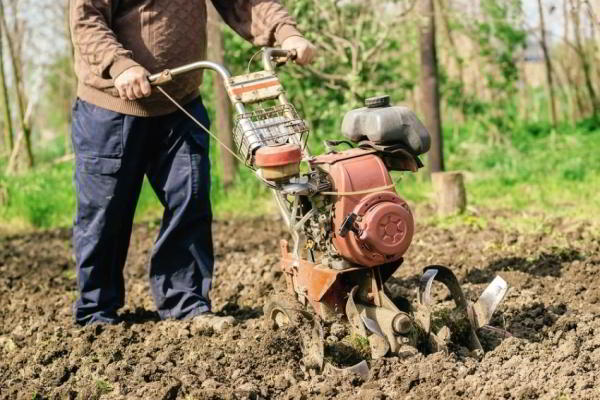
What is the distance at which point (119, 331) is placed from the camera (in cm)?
400

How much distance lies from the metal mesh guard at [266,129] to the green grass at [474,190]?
9.95 ft

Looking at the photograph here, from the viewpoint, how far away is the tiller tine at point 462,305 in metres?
3.24

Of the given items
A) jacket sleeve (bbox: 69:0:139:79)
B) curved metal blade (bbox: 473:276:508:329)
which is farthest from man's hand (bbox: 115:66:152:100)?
curved metal blade (bbox: 473:276:508:329)

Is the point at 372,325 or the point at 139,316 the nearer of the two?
the point at 372,325

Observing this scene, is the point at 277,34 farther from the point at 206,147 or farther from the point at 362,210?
the point at 362,210

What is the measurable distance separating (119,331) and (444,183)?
124 inches

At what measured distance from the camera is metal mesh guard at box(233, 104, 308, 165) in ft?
10.8

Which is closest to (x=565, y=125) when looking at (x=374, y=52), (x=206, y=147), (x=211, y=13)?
(x=374, y=52)

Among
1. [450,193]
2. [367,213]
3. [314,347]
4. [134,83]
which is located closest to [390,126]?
[367,213]

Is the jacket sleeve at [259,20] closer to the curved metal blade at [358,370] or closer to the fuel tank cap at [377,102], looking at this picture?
the fuel tank cap at [377,102]

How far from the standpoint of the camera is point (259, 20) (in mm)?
4078

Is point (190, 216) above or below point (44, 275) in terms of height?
above

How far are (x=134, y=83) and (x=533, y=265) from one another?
2368mm

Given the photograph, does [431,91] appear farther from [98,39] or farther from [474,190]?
[98,39]
